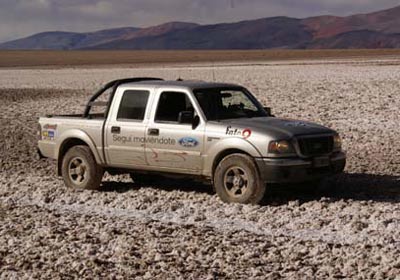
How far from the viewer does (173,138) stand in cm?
1027

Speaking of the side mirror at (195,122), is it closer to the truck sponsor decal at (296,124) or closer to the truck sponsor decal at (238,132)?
the truck sponsor decal at (238,132)

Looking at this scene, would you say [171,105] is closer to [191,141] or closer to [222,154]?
[191,141]

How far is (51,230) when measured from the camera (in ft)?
28.4

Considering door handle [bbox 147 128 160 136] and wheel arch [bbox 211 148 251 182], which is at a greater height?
door handle [bbox 147 128 160 136]

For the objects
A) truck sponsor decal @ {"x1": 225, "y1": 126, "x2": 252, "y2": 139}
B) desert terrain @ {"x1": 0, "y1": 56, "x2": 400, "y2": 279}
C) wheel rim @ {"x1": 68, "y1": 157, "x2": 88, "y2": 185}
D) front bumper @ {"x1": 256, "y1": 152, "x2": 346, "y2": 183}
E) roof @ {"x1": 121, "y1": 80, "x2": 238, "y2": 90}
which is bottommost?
desert terrain @ {"x1": 0, "y1": 56, "x2": 400, "y2": 279}

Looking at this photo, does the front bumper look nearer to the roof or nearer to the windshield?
the windshield

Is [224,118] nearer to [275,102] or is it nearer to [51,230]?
[51,230]

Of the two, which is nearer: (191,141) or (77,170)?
(191,141)

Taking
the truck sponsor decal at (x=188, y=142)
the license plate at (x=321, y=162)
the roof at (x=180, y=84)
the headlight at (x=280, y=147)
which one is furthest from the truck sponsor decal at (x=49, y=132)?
the license plate at (x=321, y=162)

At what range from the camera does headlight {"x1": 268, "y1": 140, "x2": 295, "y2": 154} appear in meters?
9.50

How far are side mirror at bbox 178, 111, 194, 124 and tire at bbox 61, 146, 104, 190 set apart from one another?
165 cm

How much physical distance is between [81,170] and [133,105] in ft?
4.21

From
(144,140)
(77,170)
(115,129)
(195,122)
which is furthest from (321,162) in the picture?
(77,170)

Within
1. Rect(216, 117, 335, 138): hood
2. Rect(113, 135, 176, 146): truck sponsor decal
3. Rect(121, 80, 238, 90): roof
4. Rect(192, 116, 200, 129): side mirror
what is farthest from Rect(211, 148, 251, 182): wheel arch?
Rect(121, 80, 238, 90): roof
